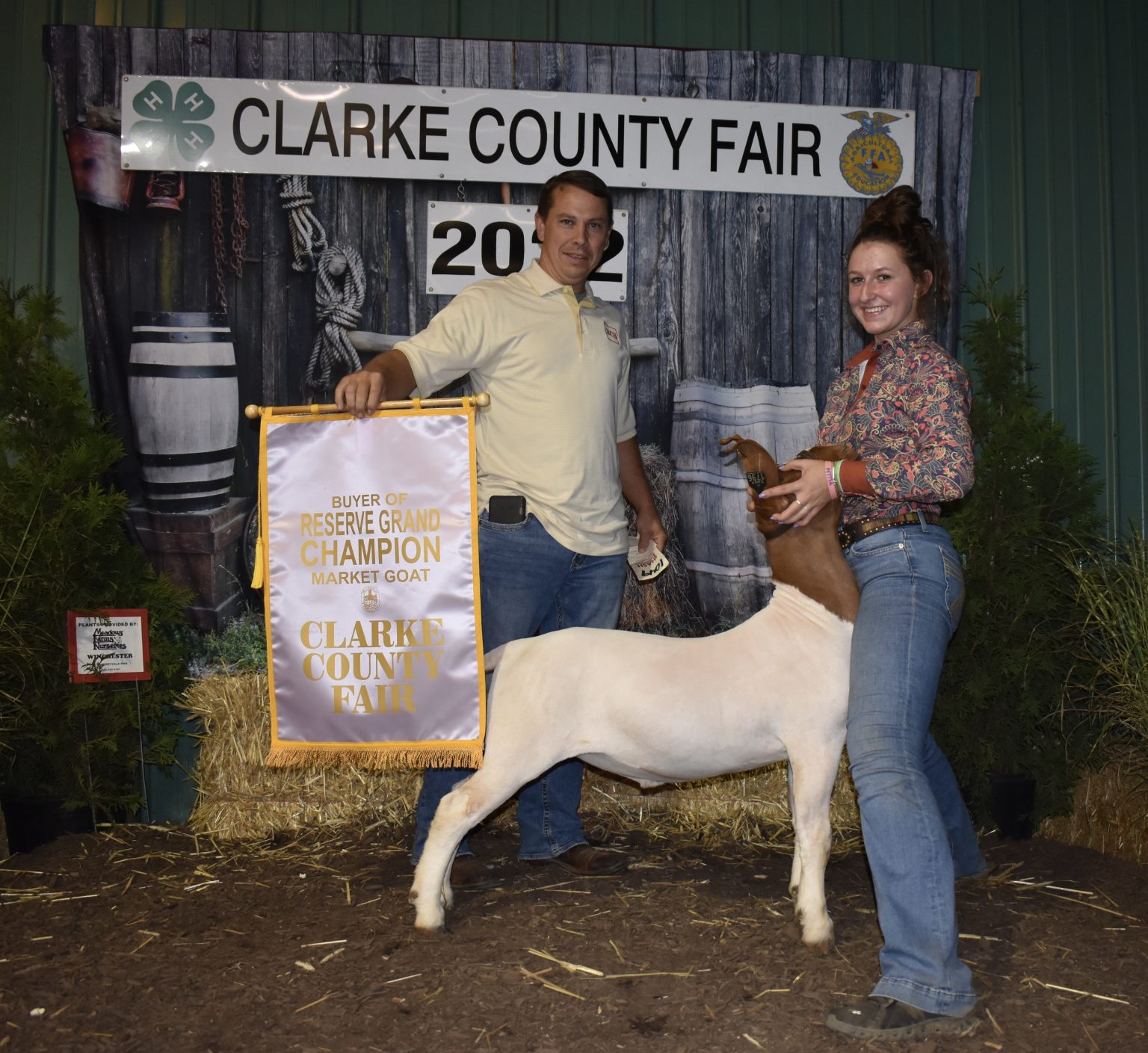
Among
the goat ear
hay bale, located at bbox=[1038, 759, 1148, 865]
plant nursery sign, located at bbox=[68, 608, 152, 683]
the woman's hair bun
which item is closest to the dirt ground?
hay bale, located at bbox=[1038, 759, 1148, 865]

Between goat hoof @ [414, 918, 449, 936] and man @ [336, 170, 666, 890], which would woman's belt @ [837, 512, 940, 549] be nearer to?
man @ [336, 170, 666, 890]

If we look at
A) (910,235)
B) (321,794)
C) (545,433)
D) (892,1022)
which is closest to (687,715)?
(892,1022)

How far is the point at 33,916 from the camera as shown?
11.5 feet

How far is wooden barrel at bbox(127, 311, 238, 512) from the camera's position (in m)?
4.88

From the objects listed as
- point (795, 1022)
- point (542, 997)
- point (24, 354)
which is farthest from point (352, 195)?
point (795, 1022)

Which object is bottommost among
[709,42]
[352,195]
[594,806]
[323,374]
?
[594,806]

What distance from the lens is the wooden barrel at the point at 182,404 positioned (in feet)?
16.0

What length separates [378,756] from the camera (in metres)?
3.26

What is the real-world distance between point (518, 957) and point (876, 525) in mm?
1695

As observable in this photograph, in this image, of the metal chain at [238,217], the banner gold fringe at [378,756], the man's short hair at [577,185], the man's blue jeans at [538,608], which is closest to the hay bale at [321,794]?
the man's blue jeans at [538,608]

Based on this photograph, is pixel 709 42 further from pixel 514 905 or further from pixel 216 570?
pixel 514 905

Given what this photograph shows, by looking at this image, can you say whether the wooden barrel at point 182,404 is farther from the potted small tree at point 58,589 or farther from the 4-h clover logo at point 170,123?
the 4-h clover logo at point 170,123

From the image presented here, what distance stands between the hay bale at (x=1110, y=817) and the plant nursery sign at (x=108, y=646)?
4194 millimetres

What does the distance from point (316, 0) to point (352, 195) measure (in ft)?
3.49
